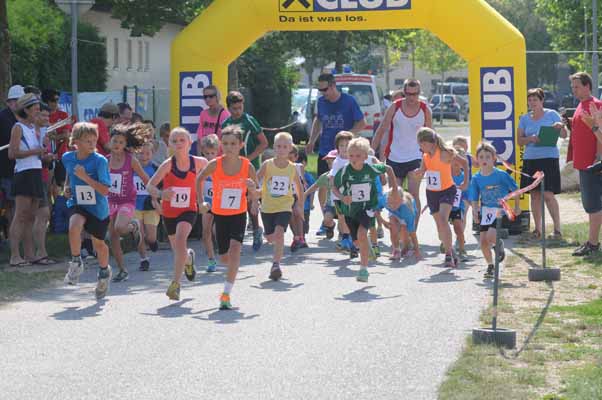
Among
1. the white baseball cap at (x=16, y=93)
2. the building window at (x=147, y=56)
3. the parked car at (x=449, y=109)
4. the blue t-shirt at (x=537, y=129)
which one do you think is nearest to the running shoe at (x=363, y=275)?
the blue t-shirt at (x=537, y=129)

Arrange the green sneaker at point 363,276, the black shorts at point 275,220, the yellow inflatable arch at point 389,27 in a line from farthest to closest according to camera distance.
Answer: the yellow inflatable arch at point 389,27 < the black shorts at point 275,220 < the green sneaker at point 363,276

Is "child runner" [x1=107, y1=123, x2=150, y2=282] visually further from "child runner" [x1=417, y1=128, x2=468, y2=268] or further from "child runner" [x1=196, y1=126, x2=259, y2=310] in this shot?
"child runner" [x1=417, y1=128, x2=468, y2=268]

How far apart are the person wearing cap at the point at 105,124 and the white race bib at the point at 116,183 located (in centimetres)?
171

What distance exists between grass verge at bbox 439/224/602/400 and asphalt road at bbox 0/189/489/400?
0.67 ft

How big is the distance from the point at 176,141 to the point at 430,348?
3765 millimetres

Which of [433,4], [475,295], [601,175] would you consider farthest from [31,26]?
[475,295]

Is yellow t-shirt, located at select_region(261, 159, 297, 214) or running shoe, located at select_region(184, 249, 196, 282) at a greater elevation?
yellow t-shirt, located at select_region(261, 159, 297, 214)

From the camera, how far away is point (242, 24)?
1653cm

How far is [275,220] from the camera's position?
12.6m

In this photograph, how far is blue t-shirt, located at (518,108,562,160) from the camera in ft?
50.0

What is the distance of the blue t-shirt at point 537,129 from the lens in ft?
50.0

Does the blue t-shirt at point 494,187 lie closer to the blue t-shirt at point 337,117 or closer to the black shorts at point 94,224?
the blue t-shirt at point 337,117

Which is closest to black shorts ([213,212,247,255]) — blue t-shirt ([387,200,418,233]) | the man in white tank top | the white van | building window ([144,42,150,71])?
blue t-shirt ([387,200,418,233])

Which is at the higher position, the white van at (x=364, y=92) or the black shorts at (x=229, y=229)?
the white van at (x=364, y=92)
